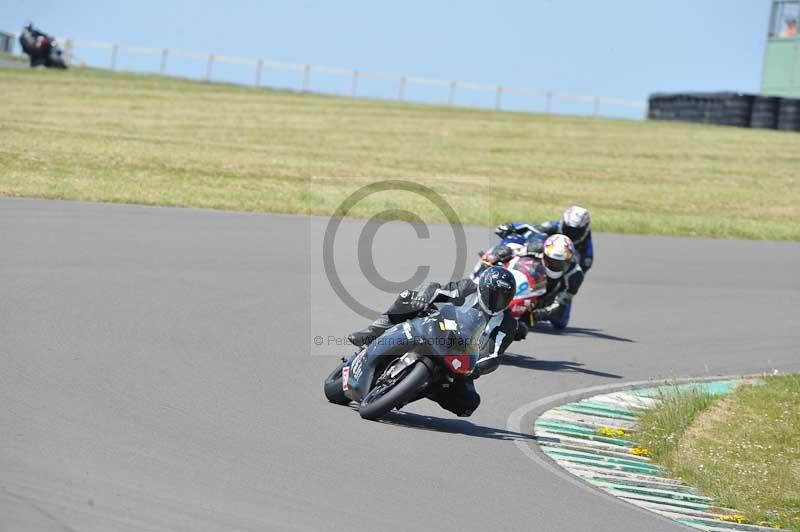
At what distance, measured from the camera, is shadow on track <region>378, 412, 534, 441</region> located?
9695 millimetres

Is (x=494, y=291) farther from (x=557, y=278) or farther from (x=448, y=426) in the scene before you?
(x=557, y=278)

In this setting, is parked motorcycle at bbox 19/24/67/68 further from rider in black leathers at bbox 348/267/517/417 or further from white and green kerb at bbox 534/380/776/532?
rider in black leathers at bbox 348/267/517/417

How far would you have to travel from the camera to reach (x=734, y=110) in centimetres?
5081

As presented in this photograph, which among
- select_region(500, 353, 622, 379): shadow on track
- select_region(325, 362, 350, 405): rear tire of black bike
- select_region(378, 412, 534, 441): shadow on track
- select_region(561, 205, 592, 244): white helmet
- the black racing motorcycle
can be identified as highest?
select_region(561, 205, 592, 244): white helmet

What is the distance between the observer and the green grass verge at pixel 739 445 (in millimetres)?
8883

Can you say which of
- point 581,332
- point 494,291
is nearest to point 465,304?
point 494,291

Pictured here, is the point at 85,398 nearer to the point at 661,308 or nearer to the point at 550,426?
the point at 550,426

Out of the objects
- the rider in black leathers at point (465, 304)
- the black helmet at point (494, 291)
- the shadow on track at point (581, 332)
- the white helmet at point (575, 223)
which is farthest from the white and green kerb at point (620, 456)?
the white helmet at point (575, 223)

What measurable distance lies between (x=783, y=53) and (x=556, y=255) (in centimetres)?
3930

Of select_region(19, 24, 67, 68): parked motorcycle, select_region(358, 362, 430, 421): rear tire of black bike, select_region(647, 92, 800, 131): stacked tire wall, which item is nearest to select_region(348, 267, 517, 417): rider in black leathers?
select_region(358, 362, 430, 421): rear tire of black bike

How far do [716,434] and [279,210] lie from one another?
14322 millimetres

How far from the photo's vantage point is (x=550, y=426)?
1073 cm

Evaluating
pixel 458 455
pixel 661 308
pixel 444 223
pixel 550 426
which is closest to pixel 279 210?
pixel 444 223

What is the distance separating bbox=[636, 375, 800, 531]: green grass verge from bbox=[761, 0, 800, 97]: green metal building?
39.5m
